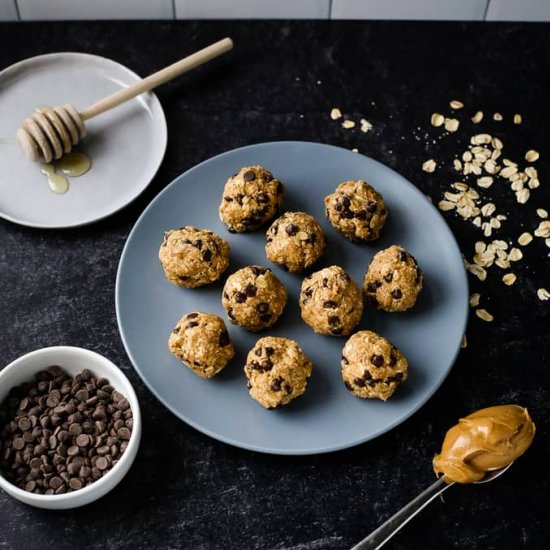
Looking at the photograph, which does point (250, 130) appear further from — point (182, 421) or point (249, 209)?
point (182, 421)

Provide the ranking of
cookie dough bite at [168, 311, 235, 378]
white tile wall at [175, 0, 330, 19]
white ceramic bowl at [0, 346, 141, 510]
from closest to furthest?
1. white ceramic bowl at [0, 346, 141, 510]
2. cookie dough bite at [168, 311, 235, 378]
3. white tile wall at [175, 0, 330, 19]

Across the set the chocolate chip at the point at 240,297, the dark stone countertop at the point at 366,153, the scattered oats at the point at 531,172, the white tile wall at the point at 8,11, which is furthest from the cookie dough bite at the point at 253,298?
the white tile wall at the point at 8,11

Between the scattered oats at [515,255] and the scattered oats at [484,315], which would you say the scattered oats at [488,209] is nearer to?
the scattered oats at [515,255]

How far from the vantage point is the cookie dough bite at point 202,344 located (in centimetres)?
156

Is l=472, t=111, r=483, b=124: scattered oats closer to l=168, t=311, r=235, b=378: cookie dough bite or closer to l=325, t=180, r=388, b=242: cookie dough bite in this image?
Result: l=325, t=180, r=388, b=242: cookie dough bite

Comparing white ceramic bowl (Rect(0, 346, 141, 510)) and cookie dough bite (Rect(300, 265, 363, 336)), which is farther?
cookie dough bite (Rect(300, 265, 363, 336))

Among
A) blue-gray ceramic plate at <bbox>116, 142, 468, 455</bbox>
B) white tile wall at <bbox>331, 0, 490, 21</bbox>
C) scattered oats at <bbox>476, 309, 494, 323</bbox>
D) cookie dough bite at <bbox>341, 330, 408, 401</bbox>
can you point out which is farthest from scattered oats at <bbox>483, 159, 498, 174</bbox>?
cookie dough bite at <bbox>341, 330, 408, 401</bbox>

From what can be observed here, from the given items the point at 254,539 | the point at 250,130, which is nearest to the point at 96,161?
the point at 250,130

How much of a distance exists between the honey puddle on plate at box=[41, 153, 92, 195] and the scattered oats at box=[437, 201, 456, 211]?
800mm

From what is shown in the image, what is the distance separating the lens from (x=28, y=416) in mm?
1567

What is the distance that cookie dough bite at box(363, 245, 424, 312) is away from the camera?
163cm

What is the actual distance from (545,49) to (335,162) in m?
0.72

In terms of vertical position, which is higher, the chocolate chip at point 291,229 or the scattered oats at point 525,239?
the chocolate chip at point 291,229

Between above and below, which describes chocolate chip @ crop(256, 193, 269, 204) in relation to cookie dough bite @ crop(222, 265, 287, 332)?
above
